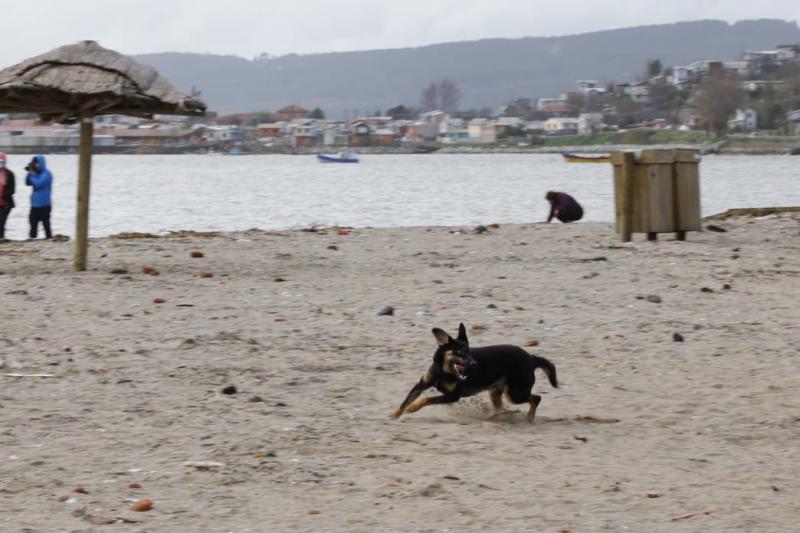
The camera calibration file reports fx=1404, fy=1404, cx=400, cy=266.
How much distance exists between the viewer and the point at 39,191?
846 inches

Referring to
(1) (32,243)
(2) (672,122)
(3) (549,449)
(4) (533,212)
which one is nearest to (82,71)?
(1) (32,243)

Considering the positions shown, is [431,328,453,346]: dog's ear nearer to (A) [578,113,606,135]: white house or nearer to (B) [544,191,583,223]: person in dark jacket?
(B) [544,191,583,223]: person in dark jacket

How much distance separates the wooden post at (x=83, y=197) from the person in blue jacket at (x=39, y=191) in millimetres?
5798

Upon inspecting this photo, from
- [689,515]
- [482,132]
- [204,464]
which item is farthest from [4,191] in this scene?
[482,132]

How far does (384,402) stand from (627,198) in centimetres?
1078

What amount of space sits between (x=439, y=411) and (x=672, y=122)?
157 m

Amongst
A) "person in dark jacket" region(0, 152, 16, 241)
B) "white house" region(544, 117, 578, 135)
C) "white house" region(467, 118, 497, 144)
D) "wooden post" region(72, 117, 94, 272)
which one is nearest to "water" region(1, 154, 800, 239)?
"person in dark jacket" region(0, 152, 16, 241)

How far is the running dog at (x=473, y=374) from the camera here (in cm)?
764

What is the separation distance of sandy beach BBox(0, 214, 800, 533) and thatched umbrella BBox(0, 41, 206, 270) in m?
1.18

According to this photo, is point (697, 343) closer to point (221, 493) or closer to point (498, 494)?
point (498, 494)

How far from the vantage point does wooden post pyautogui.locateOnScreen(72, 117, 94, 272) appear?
50.0ft

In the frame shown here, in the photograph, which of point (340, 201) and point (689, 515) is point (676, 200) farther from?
point (340, 201)

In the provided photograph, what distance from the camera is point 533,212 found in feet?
140

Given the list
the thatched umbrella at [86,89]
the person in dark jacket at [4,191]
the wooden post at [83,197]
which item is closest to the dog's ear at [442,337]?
the thatched umbrella at [86,89]
